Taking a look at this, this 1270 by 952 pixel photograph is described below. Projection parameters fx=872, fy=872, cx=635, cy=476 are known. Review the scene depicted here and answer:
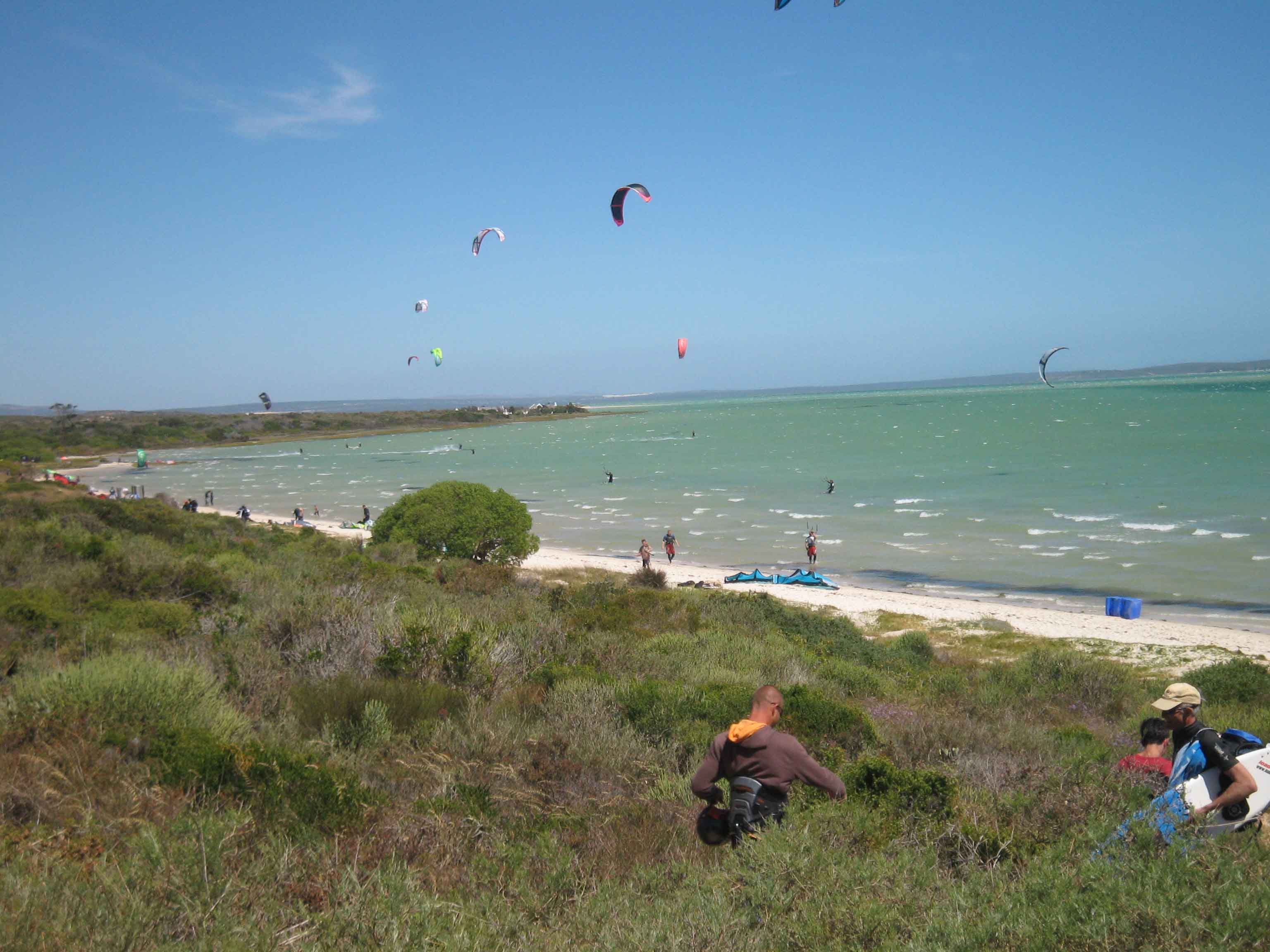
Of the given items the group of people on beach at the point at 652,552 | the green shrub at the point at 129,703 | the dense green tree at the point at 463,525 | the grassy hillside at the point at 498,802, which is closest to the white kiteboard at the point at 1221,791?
the grassy hillside at the point at 498,802

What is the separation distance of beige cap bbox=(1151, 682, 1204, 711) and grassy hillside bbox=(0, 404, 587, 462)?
92.2 metres

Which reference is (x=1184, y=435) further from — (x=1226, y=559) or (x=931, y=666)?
(x=931, y=666)

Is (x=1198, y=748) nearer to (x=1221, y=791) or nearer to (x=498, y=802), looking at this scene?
(x=1221, y=791)

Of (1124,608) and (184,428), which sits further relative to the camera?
(184,428)

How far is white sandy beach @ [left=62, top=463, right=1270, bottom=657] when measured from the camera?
1878cm

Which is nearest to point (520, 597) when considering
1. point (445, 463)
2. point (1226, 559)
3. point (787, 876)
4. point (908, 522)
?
point (787, 876)

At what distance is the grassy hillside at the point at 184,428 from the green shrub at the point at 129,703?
87.6 m

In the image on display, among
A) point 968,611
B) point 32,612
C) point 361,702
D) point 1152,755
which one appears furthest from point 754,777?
point 968,611

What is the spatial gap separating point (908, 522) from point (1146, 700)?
28.3 m

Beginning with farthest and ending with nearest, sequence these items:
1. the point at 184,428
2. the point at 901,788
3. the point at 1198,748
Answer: the point at 184,428 < the point at 901,788 < the point at 1198,748

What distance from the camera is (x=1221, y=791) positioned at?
3.95 m

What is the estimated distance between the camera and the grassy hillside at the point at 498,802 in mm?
3078

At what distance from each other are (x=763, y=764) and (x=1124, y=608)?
20958 millimetres

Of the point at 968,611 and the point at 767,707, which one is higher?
the point at 767,707
